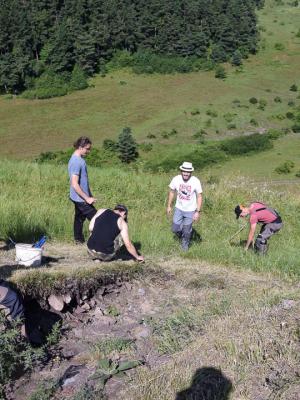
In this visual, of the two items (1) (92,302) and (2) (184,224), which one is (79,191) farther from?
(2) (184,224)

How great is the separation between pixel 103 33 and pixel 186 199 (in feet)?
263

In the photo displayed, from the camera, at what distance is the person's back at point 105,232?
708cm

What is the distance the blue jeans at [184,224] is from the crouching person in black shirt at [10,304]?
3.66 m

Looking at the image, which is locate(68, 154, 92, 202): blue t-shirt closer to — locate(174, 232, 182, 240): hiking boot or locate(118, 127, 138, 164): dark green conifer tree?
locate(174, 232, 182, 240): hiking boot

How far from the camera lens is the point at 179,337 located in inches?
219

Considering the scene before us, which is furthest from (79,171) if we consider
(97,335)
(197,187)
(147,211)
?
(147,211)

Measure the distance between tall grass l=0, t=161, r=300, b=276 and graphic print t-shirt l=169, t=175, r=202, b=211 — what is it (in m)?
0.73

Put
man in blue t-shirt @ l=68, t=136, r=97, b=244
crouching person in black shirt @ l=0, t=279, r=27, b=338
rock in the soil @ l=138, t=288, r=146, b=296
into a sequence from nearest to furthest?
crouching person in black shirt @ l=0, t=279, r=27, b=338 → rock in the soil @ l=138, t=288, r=146, b=296 → man in blue t-shirt @ l=68, t=136, r=97, b=244

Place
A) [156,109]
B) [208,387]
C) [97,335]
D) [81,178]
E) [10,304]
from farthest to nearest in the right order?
[156,109] → [81,178] → [97,335] → [10,304] → [208,387]

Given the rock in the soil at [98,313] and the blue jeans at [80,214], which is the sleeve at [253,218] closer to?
the blue jeans at [80,214]

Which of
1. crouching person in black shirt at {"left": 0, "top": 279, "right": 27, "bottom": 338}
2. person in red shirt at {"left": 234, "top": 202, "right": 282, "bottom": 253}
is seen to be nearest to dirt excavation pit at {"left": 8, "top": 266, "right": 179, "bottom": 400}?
crouching person in black shirt at {"left": 0, "top": 279, "right": 27, "bottom": 338}

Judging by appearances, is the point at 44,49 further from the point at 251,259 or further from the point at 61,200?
the point at 251,259

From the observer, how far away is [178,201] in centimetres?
838

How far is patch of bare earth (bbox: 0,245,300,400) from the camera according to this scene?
15.1ft
